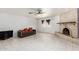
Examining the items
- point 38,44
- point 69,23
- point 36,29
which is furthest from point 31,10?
point 69,23

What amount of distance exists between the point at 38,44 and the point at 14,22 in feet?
2.24

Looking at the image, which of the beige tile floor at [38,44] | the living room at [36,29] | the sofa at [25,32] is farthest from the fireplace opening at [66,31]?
the sofa at [25,32]

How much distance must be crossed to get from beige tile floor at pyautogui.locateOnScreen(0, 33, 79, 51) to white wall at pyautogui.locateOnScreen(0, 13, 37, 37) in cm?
20

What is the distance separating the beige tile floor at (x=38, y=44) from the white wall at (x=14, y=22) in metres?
0.20

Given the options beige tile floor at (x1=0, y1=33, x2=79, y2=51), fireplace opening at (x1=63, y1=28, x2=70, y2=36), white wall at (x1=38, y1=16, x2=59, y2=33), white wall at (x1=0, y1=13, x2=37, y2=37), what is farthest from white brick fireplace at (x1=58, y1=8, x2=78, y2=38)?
white wall at (x1=0, y1=13, x2=37, y2=37)

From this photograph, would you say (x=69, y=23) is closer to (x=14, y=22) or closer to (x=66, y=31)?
(x=66, y=31)

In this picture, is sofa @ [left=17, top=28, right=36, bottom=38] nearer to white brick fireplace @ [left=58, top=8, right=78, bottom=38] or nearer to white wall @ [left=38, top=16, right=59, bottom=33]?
white wall @ [left=38, top=16, right=59, bottom=33]
